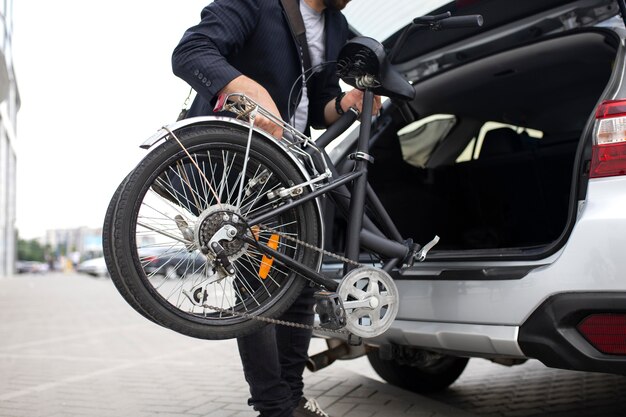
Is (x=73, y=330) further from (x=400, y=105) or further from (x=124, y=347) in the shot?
(x=400, y=105)

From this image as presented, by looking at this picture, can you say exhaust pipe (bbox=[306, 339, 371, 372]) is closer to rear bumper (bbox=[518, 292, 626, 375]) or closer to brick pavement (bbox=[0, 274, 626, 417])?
brick pavement (bbox=[0, 274, 626, 417])

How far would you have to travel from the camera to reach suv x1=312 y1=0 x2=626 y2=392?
7.21ft

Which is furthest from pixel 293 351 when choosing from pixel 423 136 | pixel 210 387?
pixel 423 136

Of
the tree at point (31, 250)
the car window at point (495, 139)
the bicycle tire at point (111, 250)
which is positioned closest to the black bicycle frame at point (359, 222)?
the bicycle tire at point (111, 250)

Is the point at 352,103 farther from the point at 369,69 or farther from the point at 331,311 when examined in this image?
the point at 331,311

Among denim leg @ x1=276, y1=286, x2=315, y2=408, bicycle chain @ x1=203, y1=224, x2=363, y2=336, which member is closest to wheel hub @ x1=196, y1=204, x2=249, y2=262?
bicycle chain @ x1=203, y1=224, x2=363, y2=336

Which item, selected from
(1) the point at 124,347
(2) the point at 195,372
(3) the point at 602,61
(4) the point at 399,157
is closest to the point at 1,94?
(1) the point at 124,347

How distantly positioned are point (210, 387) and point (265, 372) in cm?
172

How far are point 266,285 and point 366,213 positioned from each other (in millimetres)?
458

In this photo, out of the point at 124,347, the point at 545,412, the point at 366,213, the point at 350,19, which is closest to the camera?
the point at 366,213

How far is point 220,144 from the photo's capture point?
2215 mm

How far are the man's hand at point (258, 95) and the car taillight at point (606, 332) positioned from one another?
1191 millimetres

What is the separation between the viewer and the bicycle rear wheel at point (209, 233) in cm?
208

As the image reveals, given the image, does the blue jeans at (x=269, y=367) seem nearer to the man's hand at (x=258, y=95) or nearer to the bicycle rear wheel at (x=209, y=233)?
the bicycle rear wheel at (x=209, y=233)
